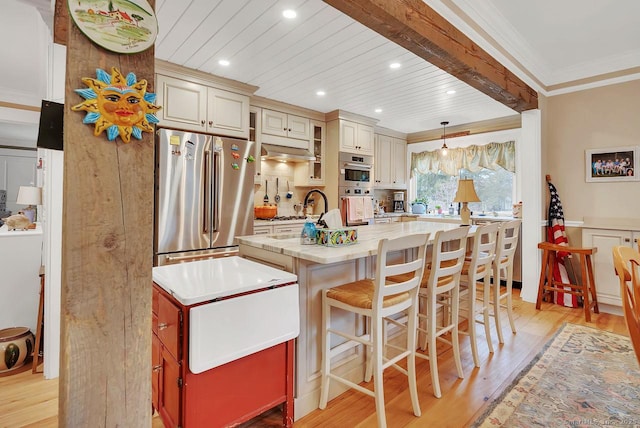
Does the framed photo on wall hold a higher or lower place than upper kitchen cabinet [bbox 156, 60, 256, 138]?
lower

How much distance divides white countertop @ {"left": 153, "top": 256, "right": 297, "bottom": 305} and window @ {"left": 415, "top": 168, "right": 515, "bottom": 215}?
4.52 metres

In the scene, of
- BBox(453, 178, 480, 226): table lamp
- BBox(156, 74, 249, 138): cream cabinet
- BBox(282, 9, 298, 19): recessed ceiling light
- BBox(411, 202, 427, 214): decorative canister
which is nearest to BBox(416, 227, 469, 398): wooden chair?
BBox(453, 178, 480, 226): table lamp

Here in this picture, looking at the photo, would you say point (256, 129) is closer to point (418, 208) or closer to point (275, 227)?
point (275, 227)

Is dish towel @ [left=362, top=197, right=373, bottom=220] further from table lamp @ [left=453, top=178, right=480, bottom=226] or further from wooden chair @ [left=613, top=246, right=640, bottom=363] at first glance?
wooden chair @ [left=613, top=246, right=640, bottom=363]

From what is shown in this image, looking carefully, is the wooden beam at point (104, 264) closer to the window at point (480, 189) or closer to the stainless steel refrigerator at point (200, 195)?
the stainless steel refrigerator at point (200, 195)

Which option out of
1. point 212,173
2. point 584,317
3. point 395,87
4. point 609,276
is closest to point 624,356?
point 584,317

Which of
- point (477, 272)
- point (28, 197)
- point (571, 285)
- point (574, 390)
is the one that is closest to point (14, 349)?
point (28, 197)

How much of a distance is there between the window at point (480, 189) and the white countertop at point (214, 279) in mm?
4518

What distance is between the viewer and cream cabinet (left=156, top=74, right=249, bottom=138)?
10.2ft

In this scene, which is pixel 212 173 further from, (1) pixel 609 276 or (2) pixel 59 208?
(1) pixel 609 276

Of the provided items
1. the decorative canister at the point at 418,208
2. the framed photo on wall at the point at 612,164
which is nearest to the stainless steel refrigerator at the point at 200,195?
the decorative canister at the point at 418,208

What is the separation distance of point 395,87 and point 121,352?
3520mm

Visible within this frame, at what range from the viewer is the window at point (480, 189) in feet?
16.4

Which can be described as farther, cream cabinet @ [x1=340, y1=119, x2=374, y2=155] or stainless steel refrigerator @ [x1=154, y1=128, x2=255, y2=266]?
cream cabinet @ [x1=340, y1=119, x2=374, y2=155]
